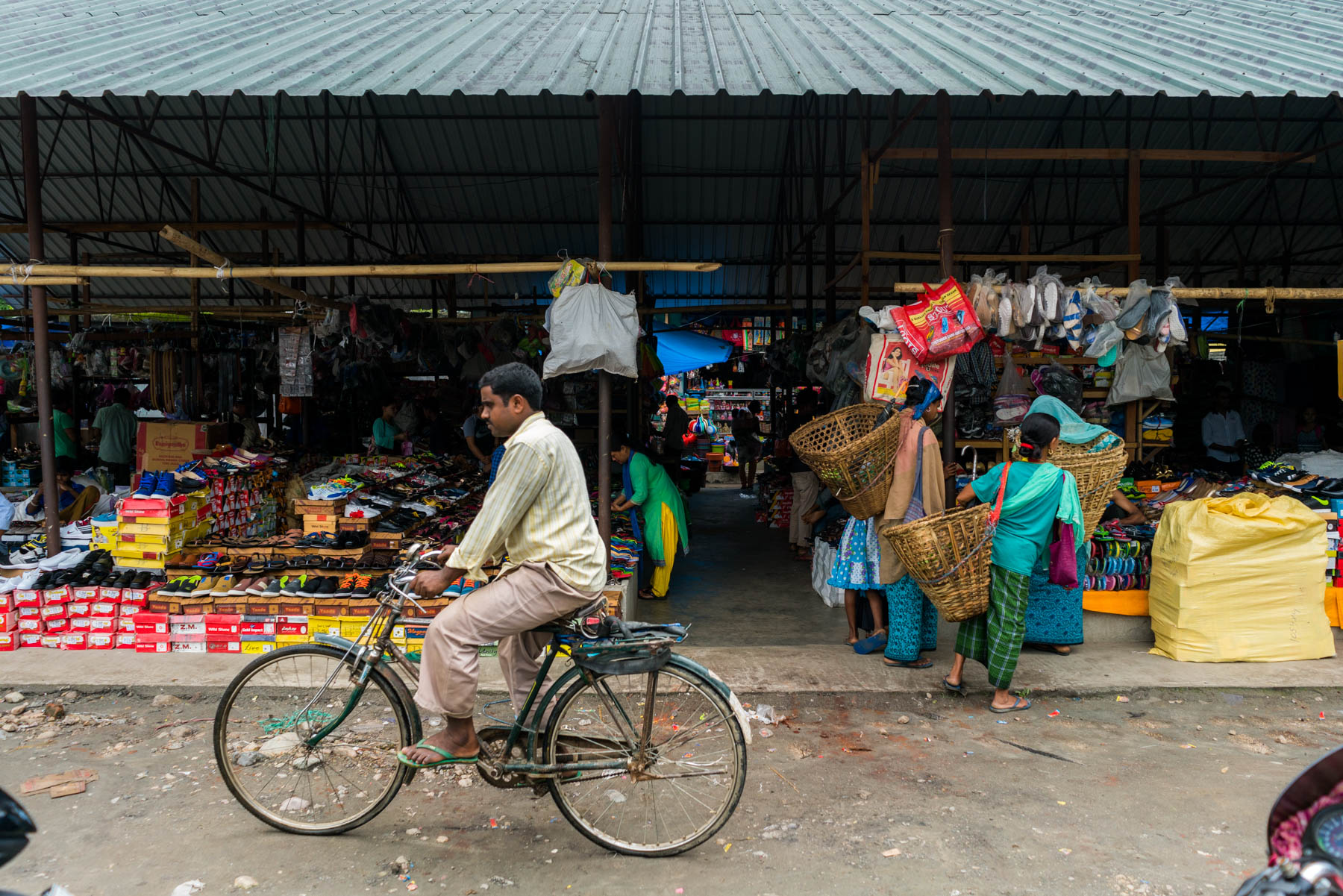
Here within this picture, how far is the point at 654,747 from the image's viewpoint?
3.33 metres

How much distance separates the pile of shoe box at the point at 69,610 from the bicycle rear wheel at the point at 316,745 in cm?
276

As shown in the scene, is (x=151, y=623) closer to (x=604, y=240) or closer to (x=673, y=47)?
(x=604, y=240)

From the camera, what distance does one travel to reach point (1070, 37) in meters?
6.59

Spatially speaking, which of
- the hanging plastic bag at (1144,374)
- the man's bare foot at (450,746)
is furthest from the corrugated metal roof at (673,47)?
the man's bare foot at (450,746)

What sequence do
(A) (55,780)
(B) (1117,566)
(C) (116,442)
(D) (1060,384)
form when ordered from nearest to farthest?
1. (A) (55,780)
2. (B) (1117,566)
3. (D) (1060,384)
4. (C) (116,442)

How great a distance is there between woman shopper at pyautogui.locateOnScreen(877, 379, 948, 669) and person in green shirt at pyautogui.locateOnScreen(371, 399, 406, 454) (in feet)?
23.2

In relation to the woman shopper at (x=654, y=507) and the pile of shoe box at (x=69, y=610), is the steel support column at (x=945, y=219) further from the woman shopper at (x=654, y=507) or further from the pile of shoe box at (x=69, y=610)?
the pile of shoe box at (x=69, y=610)

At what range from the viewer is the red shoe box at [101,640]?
18.6ft

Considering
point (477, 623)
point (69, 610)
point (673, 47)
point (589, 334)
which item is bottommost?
point (69, 610)

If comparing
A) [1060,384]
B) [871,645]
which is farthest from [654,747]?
[1060,384]

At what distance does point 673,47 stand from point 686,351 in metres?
7.69

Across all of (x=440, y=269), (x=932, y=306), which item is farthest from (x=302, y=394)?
(x=932, y=306)

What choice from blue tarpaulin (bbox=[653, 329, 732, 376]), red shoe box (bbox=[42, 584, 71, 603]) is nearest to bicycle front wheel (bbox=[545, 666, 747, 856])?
red shoe box (bbox=[42, 584, 71, 603])

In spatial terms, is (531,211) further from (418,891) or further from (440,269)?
(418,891)
